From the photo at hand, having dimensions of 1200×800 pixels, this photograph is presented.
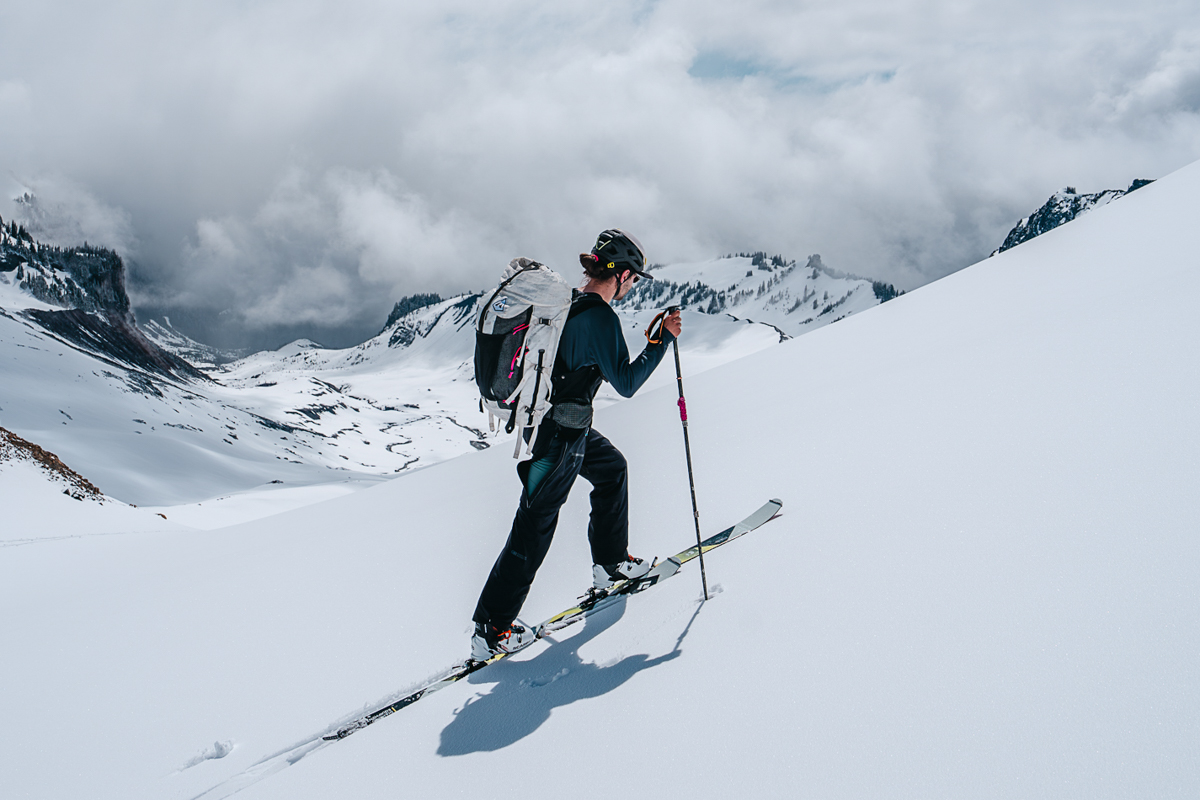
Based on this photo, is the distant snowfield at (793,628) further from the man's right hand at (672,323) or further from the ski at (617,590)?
the man's right hand at (672,323)

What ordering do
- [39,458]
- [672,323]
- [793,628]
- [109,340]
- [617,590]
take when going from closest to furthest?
[793,628] < [672,323] < [617,590] < [39,458] < [109,340]

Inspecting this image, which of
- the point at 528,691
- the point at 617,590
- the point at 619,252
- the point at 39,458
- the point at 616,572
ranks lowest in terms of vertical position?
the point at 528,691

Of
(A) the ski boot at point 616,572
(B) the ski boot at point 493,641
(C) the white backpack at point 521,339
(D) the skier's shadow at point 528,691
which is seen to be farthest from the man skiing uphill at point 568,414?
(A) the ski boot at point 616,572

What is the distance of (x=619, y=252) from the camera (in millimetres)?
4301

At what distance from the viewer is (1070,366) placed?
5188mm

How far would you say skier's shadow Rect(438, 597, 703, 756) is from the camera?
10.7 feet

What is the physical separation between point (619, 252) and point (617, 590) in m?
2.46

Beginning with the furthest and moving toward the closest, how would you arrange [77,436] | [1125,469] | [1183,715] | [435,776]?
[77,436], [1125,469], [435,776], [1183,715]

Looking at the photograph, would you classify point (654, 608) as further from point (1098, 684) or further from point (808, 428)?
point (808, 428)

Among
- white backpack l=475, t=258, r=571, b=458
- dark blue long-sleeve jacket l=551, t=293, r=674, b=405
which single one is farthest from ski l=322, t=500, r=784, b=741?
white backpack l=475, t=258, r=571, b=458

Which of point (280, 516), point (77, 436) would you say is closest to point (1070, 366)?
point (280, 516)

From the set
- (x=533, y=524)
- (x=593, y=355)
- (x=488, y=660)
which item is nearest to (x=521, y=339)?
(x=593, y=355)

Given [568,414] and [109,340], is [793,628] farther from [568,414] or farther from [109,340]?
[109,340]

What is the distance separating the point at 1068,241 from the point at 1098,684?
9985mm
